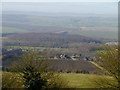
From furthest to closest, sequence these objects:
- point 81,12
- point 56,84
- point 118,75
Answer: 1. point 81,12
2. point 56,84
3. point 118,75

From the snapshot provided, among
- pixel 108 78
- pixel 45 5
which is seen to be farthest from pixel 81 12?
pixel 108 78

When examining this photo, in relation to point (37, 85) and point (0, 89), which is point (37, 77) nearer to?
point (37, 85)

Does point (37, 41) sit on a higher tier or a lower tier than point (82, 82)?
higher

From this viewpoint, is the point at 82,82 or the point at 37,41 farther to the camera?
the point at 37,41

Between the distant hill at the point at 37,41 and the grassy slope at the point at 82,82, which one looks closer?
the grassy slope at the point at 82,82

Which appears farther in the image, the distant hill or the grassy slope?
the distant hill

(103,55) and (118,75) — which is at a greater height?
(103,55)

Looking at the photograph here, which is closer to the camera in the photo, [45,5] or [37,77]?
[37,77]

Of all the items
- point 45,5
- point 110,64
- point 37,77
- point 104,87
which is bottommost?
point 104,87

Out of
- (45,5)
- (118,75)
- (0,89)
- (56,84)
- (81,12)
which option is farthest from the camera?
(81,12)

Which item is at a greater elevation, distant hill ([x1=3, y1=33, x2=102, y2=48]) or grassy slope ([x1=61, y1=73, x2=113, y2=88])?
distant hill ([x1=3, y1=33, x2=102, y2=48])

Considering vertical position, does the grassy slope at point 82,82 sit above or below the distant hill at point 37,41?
below
